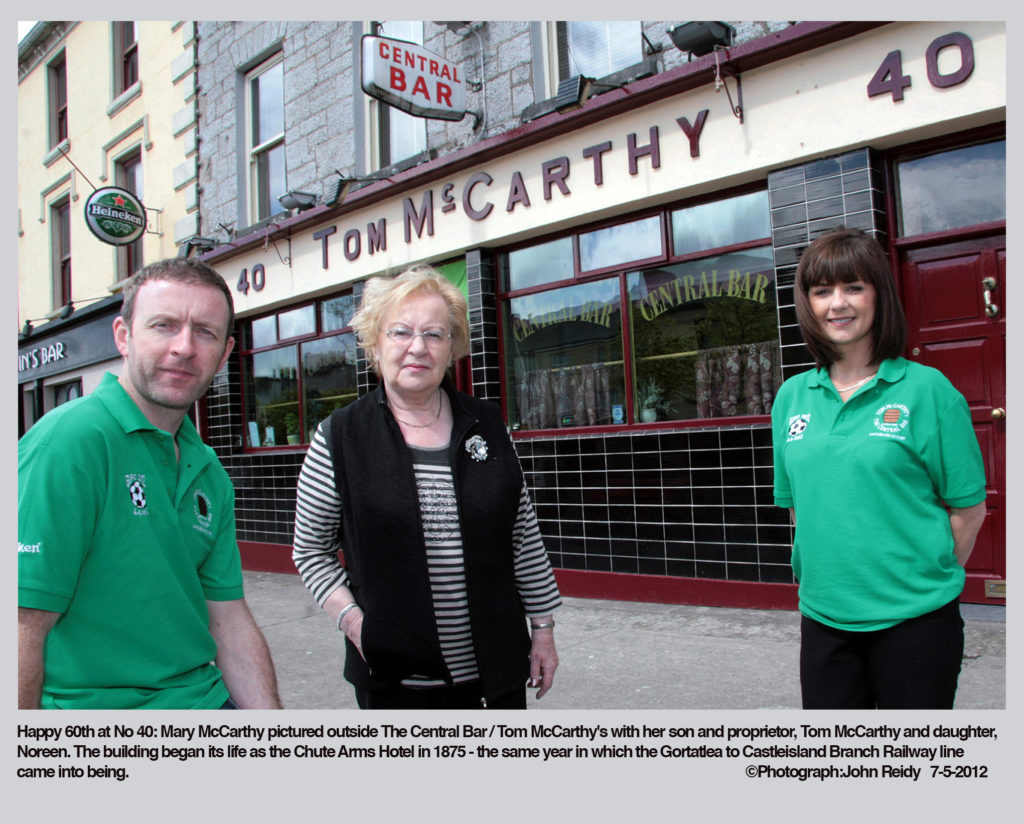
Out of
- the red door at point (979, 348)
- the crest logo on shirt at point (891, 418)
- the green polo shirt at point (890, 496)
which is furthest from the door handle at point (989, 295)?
the crest logo on shirt at point (891, 418)

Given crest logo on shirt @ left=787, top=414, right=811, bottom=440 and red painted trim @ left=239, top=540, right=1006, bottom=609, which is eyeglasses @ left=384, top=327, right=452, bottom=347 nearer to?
crest logo on shirt @ left=787, top=414, right=811, bottom=440

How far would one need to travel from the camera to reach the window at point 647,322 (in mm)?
5723

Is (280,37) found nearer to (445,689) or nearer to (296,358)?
(296,358)

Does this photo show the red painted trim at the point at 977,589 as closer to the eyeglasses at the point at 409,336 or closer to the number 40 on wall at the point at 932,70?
the number 40 on wall at the point at 932,70

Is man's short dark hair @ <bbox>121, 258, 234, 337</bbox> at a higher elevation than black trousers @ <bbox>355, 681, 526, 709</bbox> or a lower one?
higher

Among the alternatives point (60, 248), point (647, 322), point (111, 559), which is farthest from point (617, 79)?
point (60, 248)

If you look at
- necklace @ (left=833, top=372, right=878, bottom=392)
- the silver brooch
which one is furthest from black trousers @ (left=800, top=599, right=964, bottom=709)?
the silver brooch

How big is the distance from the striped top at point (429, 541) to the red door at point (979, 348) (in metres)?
3.81

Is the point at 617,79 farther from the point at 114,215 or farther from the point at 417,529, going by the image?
the point at 114,215

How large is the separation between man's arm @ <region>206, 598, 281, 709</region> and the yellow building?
9701mm

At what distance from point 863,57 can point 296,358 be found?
22.4 feet

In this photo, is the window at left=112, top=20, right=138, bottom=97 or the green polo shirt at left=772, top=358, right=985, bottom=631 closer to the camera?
the green polo shirt at left=772, top=358, right=985, bottom=631

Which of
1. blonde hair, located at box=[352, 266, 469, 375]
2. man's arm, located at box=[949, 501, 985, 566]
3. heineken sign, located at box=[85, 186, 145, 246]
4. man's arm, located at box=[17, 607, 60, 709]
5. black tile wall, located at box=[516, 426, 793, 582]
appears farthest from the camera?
heineken sign, located at box=[85, 186, 145, 246]

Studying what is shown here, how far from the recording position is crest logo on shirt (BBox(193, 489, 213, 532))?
188 centimetres
